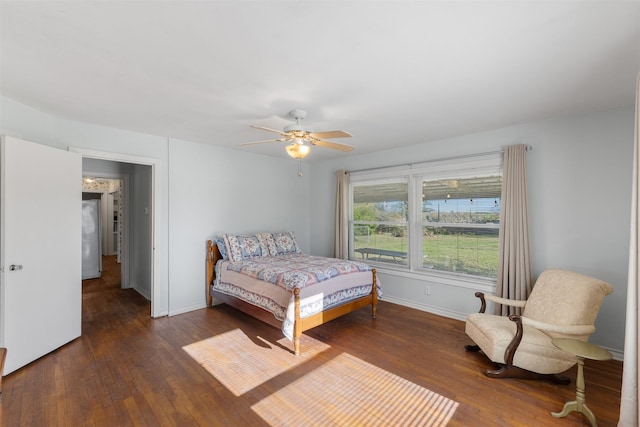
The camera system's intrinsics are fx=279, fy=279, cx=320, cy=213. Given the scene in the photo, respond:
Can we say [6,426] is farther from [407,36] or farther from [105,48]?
[407,36]

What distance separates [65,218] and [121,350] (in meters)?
1.56

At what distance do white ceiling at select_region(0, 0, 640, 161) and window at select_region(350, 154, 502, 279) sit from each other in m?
1.05

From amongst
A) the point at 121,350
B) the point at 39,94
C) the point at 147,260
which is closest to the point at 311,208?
the point at 147,260

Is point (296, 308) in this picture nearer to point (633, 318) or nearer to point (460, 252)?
point (633, 318)

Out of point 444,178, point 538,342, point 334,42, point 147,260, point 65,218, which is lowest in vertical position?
point 538,342

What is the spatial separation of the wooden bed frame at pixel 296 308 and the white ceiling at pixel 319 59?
2032 mm

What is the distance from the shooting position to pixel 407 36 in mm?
1686

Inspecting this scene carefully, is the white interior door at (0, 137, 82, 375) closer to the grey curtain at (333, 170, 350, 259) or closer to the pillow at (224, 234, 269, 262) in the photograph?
the pillow at (224, 234, 269, 262)

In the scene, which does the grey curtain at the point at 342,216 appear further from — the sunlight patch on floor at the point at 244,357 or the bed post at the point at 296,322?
the bed post at the point at 296,322

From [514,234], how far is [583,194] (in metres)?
0.76

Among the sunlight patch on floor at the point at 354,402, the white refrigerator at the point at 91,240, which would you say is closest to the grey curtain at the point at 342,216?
the sunlight patch on floor at the point at 354,402

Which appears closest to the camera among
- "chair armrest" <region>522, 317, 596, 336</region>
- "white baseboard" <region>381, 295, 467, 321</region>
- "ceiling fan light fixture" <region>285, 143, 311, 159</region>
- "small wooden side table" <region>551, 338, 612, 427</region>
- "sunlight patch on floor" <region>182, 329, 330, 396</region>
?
"small wooden side table" <region>551, 338, 612, 427</region>

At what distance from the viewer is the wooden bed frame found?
115 inches

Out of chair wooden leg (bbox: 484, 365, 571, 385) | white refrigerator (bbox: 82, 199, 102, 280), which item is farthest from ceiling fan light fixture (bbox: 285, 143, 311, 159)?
white refrigerator (bbox: 82, 199, 102, 280)
